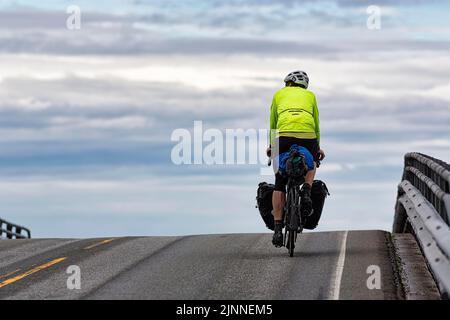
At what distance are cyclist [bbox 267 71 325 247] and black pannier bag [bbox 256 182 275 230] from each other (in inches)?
13.1

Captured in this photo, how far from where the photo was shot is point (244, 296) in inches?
474

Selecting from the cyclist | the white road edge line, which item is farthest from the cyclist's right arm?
the white road edge line

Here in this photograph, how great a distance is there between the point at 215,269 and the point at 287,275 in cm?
114

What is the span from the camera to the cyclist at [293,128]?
15.1 meters

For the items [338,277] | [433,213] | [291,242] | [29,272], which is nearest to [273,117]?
[291,242]

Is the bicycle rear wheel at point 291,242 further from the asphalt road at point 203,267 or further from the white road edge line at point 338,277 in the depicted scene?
the white road edge line at point 338,277

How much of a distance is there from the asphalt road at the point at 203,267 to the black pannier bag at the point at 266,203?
532mm

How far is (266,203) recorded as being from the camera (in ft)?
51.6

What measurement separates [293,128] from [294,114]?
0.65 ft

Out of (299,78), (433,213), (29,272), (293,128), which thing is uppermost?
(299,78)

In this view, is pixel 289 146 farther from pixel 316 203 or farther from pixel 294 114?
pixel 316 203

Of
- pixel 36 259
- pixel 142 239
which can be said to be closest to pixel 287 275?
pixel 36 259

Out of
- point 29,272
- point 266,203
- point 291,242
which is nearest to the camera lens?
point 29,272
